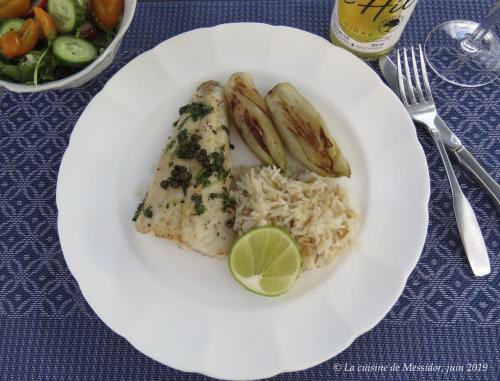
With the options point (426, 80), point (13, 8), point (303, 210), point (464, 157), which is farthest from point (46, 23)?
point (464, 157)

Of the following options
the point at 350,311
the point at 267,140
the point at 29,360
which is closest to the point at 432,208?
the point at 350,311

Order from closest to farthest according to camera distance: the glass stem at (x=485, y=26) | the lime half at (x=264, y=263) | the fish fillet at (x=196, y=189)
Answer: the lime half at (x=264, y=263) < the fish fillet at (x=196, y=189) < the glass stem at (x=485, y=26)

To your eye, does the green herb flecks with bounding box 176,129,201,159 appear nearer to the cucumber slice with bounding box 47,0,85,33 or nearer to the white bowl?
the white bowl

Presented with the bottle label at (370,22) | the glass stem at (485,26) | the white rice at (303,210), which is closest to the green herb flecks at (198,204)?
the white rice at (303,210)

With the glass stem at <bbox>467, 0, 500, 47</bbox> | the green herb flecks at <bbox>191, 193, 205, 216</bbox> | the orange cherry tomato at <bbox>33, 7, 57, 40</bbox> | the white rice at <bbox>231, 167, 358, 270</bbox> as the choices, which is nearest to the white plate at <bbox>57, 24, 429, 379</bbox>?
the white rice at <bbox>231, 167, 358, 270</bbox>

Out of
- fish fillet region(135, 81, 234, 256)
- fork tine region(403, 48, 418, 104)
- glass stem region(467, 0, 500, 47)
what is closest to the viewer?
fish fillet region(135, 81, 234, 256)

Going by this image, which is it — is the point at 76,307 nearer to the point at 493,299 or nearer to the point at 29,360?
the point at 29,360

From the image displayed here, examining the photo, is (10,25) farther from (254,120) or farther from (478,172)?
(478,172)

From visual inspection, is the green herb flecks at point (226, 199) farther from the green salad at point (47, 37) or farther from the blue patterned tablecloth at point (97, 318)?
the green salad at point (47, 37)
